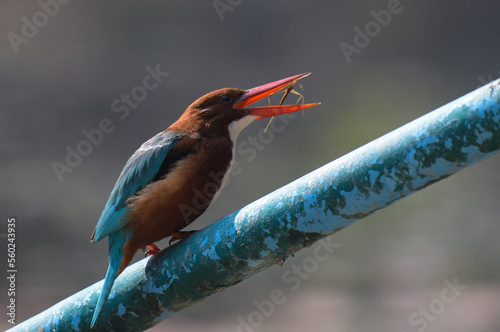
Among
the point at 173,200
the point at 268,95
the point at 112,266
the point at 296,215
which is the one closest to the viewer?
the point at 296,215

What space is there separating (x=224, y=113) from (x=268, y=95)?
12 cm

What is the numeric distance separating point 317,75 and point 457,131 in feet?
13.5

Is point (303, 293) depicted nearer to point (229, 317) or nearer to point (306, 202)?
point (229, 317)

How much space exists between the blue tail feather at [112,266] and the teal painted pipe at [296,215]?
0.05ft

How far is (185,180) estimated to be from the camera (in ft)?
5.02

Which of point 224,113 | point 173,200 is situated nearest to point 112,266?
point 173,200

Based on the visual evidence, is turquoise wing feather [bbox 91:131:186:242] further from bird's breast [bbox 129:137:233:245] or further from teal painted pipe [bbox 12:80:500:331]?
teal painted pipe [bbox 12:80:500:331]

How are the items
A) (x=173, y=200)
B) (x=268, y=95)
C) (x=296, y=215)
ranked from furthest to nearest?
(x=268, y=95)
(x=173, y=200)
(x=296, y=215)

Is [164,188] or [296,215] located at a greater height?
[164,188]

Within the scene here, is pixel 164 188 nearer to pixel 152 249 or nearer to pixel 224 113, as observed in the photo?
pixel 152 249

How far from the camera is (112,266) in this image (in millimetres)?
1379

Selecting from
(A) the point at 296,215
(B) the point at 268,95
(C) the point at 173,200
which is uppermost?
(B) the point at 268,95

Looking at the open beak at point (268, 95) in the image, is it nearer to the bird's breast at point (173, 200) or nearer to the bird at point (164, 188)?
the bird at point (164, 188)

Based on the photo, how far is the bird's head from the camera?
5.52 feet
